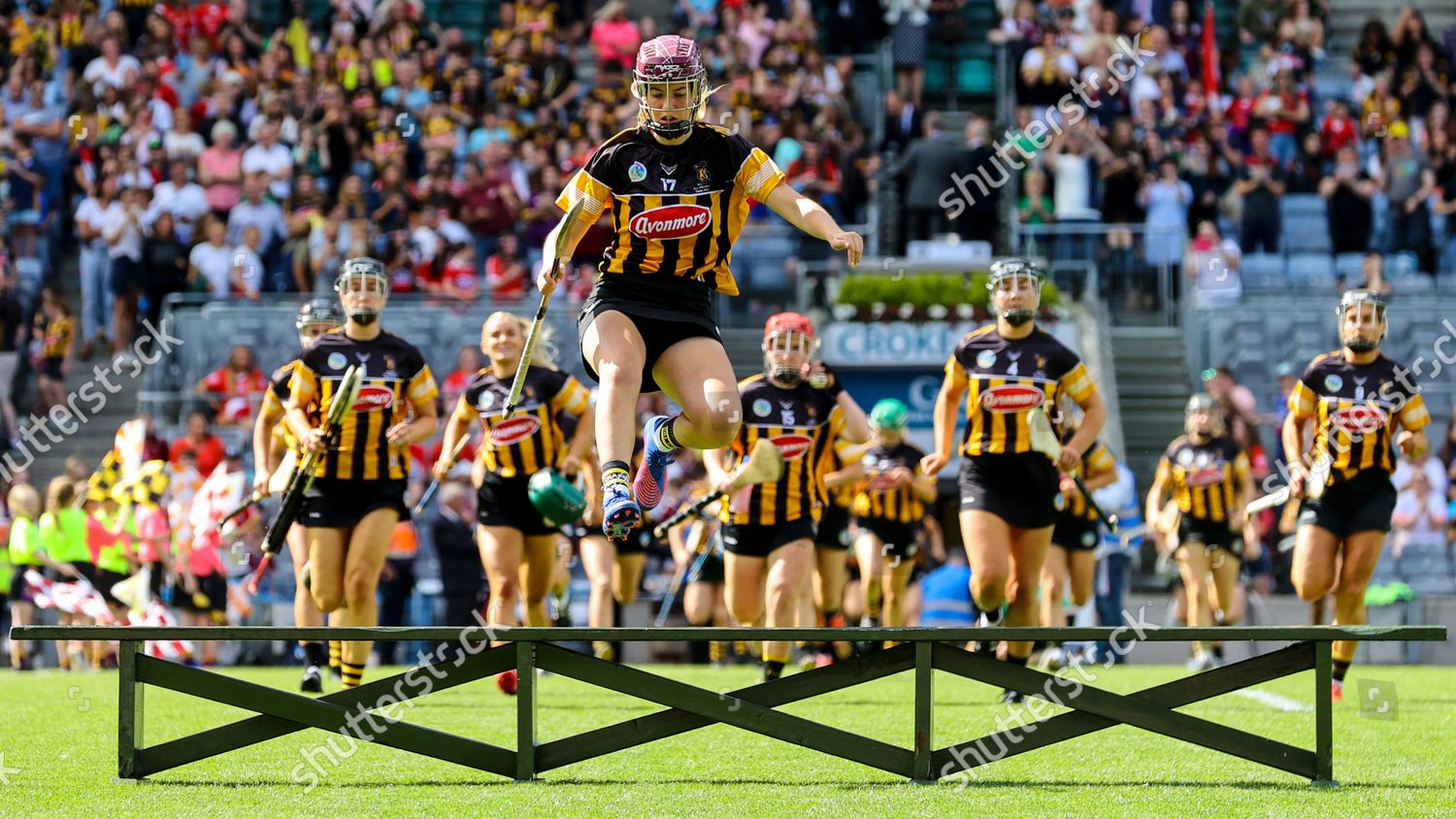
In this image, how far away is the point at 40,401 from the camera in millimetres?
17078

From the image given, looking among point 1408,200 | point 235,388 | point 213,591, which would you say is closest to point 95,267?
point 235,388

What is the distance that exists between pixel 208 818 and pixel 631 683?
4.73ft

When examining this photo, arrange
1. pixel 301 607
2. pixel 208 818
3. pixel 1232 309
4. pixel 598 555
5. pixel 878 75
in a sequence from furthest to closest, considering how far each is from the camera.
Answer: pixel 878 75
pixel 1232 309
pixel 598 555
pixel 301 607
pixel 208 818

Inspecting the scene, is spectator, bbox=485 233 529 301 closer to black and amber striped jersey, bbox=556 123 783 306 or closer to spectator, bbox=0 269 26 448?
spectator, bbox=0 269 26 448

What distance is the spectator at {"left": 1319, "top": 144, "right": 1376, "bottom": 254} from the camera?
17766mm

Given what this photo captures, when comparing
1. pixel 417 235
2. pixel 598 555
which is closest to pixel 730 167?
pixel 598 555

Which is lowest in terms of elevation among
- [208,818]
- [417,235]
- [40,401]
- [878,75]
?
[208,818]

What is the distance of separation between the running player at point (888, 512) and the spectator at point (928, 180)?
4689 mm

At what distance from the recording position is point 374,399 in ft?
32.1

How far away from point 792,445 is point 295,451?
8.38 feet

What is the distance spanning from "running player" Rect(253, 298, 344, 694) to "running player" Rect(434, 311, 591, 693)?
2.84ft

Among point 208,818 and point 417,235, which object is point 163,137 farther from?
point 208,818

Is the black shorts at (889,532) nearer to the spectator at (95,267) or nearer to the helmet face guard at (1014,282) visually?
the helmet face guard at (1014,282)

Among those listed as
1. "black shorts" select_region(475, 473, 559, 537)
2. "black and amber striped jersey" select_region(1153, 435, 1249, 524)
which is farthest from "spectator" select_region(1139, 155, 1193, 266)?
"black shorts" select_region(475, 473, 559, 537)
